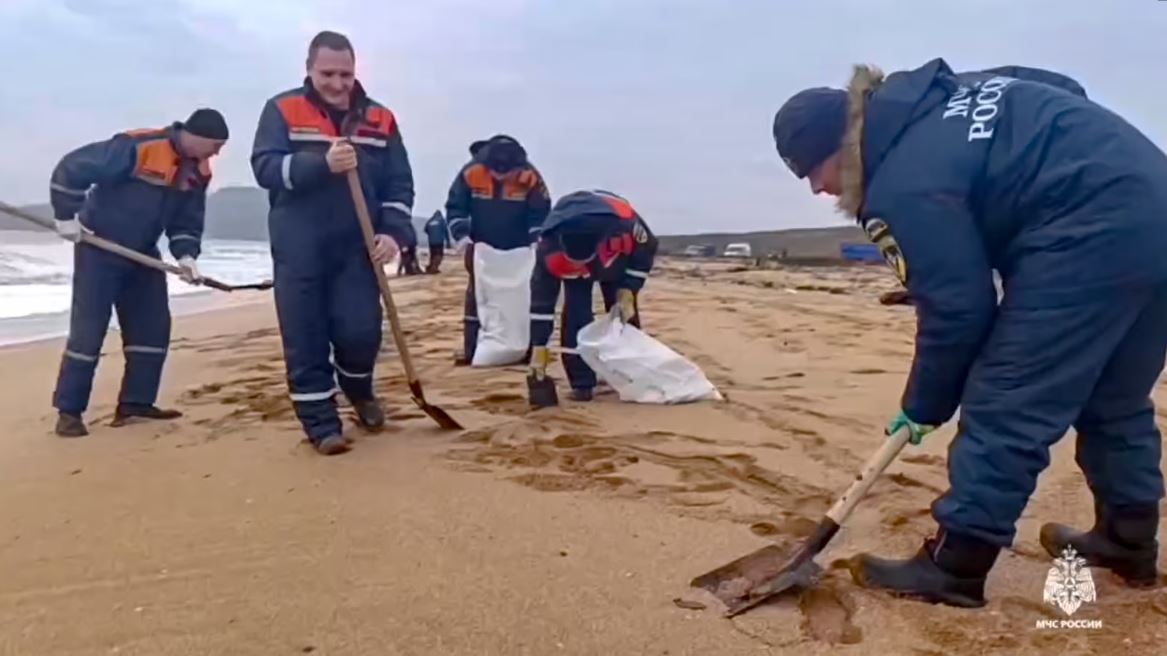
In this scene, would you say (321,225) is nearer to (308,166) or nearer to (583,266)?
(308,166)

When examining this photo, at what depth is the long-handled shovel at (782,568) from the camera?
2547mm

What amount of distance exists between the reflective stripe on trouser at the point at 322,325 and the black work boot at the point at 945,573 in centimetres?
251

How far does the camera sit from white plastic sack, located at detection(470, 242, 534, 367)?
6.82 meters

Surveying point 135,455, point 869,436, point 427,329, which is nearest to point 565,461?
point 869,436

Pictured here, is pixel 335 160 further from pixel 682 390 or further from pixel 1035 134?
pixel 1035 134

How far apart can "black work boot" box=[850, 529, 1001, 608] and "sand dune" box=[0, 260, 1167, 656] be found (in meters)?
0.04

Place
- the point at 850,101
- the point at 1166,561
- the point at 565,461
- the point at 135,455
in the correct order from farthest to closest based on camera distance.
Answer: the point at 135,455 < the point at 565,461 < the point at 1166,561 < the point at 850,101

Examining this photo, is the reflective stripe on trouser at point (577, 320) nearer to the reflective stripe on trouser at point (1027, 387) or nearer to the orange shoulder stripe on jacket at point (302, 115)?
the orange shoulder stripe on jacket at point (302, 115)

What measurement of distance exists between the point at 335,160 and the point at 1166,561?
313 centimetres

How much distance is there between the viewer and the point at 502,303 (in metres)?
6.88

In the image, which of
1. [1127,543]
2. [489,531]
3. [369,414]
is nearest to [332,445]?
[369,414]

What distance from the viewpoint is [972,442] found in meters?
2.37

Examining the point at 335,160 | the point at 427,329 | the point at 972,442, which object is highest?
the point at 335,160

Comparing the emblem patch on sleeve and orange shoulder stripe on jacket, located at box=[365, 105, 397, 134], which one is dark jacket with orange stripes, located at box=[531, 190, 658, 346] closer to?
orange shoulder stripe on jacket, located at box=[365, 105, 397, 134]
